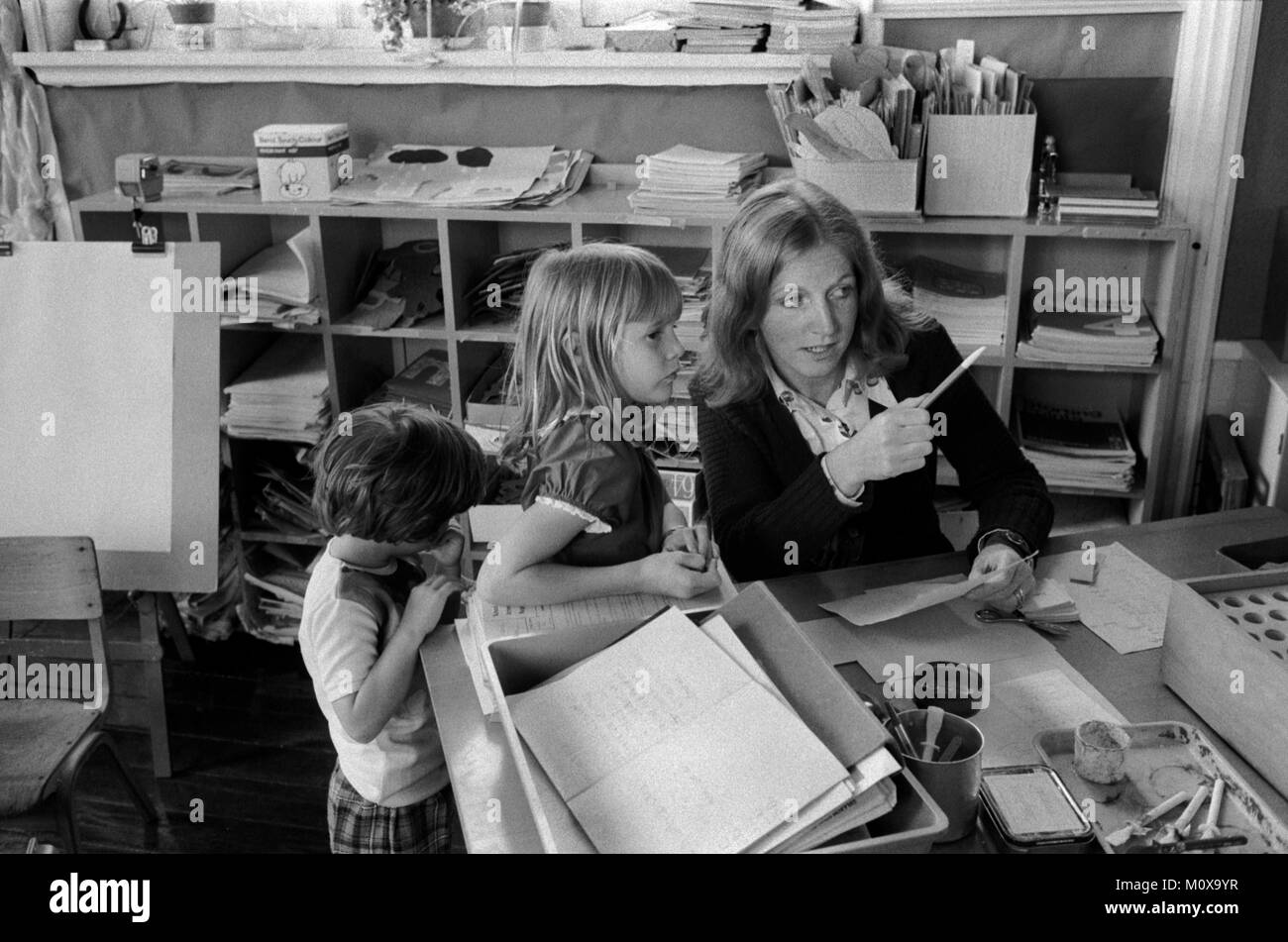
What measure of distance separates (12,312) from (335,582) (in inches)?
60.6

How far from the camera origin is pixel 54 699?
2168 millimetres

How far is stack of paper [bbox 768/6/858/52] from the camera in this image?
2.61 m

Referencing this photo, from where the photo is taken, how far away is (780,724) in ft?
3.40

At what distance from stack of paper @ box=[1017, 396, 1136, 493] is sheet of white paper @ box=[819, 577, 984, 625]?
112 cm

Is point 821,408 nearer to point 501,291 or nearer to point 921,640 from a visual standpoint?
point 921,640

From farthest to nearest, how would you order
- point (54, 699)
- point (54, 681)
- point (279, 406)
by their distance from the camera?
point (279, 406)
point (54, 681)
point (54, 699)

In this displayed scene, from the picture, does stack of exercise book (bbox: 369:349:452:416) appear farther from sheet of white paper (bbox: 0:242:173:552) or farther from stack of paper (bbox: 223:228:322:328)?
sheet of white paper (bbox: 0:242:173:552)

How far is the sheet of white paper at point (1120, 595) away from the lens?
145cm

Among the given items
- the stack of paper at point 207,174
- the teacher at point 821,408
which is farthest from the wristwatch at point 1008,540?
the stack of paper at point 207,174

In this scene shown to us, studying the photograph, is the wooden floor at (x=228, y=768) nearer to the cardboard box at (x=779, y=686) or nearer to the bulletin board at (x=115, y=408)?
the bulletin board at (x=115, y=408)

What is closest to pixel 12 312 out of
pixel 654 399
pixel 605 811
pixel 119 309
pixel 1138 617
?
pixel 119 309

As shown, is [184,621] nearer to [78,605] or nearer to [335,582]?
[78,605]

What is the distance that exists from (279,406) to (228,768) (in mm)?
873
